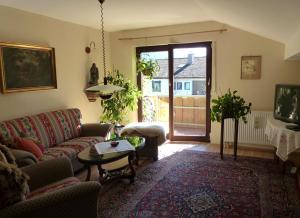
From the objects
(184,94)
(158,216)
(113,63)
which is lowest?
(158,216)

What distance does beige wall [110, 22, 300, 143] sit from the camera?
4184 mm

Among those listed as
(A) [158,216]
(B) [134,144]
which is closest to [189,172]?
(B) [134,144]

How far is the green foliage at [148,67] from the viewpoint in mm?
5172

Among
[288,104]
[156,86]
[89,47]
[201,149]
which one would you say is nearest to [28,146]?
[89,47]

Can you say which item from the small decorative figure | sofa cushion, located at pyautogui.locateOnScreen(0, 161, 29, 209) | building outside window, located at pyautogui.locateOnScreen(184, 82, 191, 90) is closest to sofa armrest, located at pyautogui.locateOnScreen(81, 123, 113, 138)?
the small decorative figure

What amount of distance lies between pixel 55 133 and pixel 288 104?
3.33 metres

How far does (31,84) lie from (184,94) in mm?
2843

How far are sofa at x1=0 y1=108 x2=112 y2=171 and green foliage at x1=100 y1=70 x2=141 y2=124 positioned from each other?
0.77 m

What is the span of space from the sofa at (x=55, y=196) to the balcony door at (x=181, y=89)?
3.07 metres

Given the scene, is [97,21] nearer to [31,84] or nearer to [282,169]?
[31,84]

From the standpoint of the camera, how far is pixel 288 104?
3.41 metres

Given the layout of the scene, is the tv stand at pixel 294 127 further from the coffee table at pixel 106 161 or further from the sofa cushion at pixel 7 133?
the sofa cushion at pixel 7 133

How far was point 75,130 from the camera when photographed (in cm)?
403

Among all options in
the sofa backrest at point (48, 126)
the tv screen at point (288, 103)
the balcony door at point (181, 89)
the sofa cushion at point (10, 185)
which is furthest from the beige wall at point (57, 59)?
the tv screen at point (288, 103)
